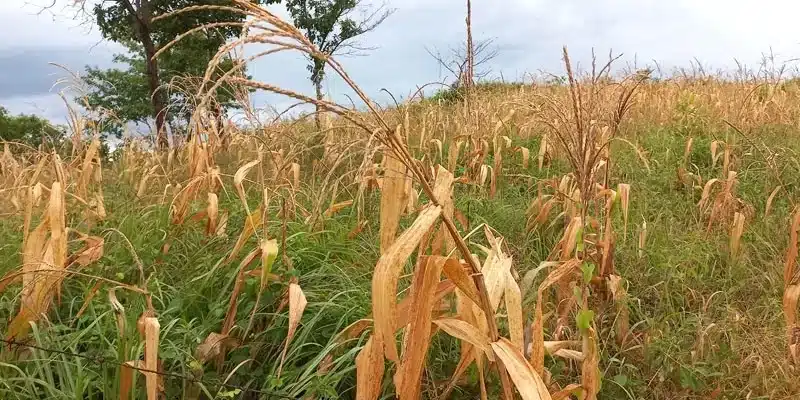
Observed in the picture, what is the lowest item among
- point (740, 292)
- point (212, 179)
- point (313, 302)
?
point (740, 292)

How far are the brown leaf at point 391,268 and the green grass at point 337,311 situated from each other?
723 mm

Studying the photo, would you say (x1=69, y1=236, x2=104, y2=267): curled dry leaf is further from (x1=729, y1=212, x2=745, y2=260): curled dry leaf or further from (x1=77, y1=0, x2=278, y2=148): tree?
(x1=77, y1=0, x2=278, y2=148): tree

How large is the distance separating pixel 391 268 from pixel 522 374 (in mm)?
335

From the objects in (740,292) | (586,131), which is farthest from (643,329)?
(586,131)

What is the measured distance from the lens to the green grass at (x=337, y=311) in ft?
6.41

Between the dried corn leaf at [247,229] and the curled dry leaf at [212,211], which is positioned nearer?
the dried corn leaf at [247,229]

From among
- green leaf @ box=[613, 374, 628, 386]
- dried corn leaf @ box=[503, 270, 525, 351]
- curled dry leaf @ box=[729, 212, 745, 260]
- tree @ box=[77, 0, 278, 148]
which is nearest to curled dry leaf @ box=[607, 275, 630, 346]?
green leaf @ box=[613, 374, 628, 386]

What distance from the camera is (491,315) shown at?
48.4 inches

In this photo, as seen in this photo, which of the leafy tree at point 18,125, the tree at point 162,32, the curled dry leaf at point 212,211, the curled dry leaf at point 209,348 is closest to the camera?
the curled dry leaf at point 209,348

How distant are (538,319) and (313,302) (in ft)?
3.35

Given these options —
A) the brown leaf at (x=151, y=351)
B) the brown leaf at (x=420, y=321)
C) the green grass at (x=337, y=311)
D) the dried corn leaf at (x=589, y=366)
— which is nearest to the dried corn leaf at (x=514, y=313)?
the brown leaf at (x=420, y=321)

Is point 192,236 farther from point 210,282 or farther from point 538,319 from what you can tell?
point 538,319

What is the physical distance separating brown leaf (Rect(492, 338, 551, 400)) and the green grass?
72cm

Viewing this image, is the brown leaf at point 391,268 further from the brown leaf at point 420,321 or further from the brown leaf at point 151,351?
the brown leaf at point 151,351
